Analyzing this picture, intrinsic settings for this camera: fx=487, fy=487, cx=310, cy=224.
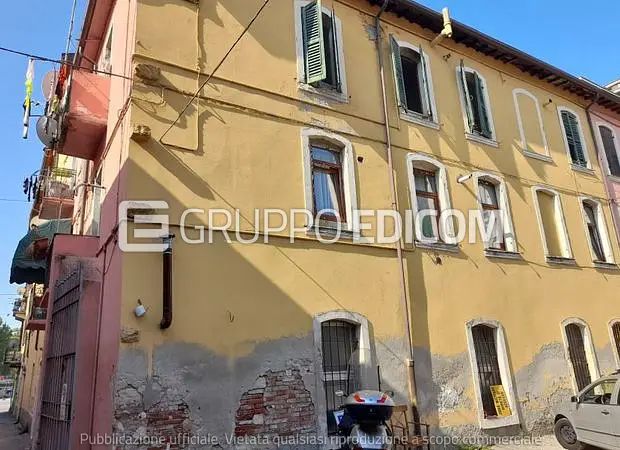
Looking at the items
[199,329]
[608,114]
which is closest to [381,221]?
[199,329]

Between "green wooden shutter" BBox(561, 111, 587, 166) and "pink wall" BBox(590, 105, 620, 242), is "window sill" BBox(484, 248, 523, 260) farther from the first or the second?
"pink wall" BBox(590, 105, 620, 242)

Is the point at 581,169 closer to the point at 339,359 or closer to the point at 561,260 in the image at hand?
the point at 561,260

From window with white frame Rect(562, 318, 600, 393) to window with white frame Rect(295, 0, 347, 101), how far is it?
28.3ft

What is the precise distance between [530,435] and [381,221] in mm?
6037

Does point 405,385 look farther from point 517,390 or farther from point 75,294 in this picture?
point 75,294

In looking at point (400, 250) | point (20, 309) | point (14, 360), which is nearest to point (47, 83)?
point (400, 250)

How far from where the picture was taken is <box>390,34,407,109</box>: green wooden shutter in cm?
1162

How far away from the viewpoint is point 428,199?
1159 centimetres

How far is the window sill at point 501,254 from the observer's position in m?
11.9

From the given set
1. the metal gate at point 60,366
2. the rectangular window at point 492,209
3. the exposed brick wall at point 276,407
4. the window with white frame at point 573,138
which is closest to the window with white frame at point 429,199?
the rectangular window at point 492,209

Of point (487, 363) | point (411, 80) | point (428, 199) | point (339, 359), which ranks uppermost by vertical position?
point (411, 80)

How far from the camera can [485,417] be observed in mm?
10484

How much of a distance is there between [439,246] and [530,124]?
628 centimetres

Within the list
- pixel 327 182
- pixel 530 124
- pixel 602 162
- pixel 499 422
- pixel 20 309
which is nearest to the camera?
pixel 327 182
